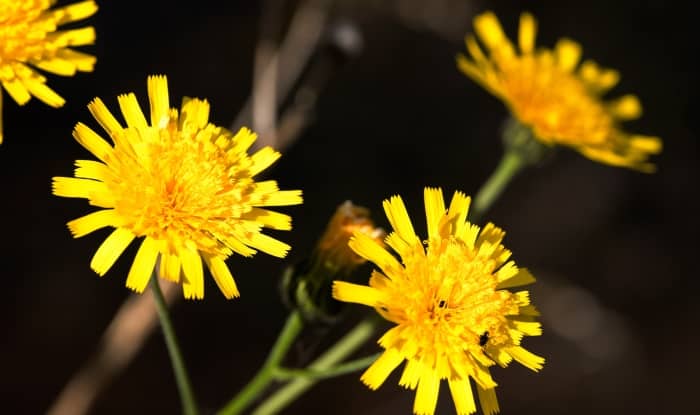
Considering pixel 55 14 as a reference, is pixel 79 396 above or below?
below

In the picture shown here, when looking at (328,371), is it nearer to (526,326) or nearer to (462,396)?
(462,396)

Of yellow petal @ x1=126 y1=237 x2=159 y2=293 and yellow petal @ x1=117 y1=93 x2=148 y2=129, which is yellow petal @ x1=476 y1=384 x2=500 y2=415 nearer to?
yellow petal @ x1=126 y1=237 x2=159 y2=293

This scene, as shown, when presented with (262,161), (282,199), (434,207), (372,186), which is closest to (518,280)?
(434,207)

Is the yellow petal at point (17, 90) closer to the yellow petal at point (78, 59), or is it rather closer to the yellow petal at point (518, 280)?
the yellow petal at point (78, 59)

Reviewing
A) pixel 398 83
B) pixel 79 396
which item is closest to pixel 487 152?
pixel 398 83

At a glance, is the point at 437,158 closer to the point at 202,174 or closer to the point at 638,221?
the point at 638,221

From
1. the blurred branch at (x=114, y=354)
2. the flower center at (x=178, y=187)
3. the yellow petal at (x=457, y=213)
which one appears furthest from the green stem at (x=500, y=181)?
the blurred branch at (x=114, y=354)

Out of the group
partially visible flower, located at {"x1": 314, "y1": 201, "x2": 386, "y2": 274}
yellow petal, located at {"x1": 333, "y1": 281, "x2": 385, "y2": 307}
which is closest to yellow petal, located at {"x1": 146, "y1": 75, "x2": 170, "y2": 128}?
partially visible flower, located at {"x1": 314, "y1": 201, "x2": 386, "y2": 274}
